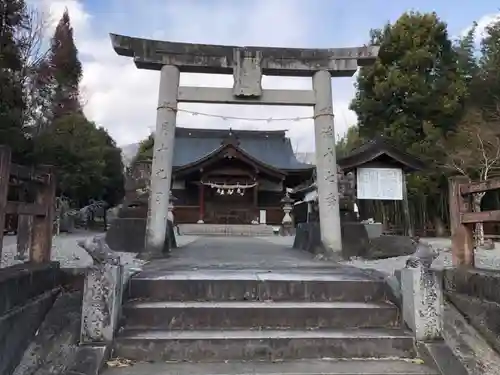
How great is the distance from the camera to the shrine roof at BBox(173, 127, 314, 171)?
32500 millimetres

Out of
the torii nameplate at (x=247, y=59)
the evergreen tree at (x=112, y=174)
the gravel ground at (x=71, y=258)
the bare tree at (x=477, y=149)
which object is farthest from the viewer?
the evergreen tree at (x=112, y=174)

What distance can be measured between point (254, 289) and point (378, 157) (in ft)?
33.7

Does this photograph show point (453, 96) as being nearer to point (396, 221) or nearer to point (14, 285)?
point (396, 221)

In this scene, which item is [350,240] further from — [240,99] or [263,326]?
[263,326]

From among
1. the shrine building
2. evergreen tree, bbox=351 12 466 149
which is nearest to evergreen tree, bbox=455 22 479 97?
evergreen tree, bbox=351 12 466 149

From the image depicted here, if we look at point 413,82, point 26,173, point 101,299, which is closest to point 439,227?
point 413,82

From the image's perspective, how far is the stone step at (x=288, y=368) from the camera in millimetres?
2936

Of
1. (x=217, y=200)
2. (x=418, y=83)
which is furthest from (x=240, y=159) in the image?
(x=418, y=83)

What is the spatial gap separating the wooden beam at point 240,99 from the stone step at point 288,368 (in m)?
5.51

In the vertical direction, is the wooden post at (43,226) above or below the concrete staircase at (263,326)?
above

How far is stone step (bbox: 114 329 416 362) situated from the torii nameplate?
531cm

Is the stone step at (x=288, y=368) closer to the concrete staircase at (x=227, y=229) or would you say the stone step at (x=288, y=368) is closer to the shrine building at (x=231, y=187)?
the concrete staircase at (x=227, y=229)

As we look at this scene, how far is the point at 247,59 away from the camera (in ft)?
25.5

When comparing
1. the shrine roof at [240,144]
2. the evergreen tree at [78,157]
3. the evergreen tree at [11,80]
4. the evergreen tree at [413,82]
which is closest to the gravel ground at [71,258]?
the evergreen tree at [11,80]
